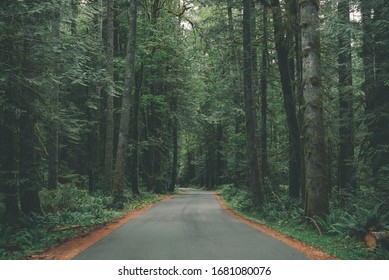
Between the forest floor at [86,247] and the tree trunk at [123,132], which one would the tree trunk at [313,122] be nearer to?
the forest floor at [86,247]

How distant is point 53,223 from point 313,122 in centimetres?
889

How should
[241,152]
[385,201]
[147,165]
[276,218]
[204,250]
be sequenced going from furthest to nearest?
1. [147,165]
2. [241,152]
3. [276,218]
4. [385,201]
5. [204,250]

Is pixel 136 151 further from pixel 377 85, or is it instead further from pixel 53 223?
pixel 377 85

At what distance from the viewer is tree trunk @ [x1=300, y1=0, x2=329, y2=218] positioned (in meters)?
11.4

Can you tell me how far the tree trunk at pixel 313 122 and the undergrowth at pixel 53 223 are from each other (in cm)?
708

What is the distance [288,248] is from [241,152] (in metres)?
22.7

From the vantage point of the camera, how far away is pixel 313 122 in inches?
460

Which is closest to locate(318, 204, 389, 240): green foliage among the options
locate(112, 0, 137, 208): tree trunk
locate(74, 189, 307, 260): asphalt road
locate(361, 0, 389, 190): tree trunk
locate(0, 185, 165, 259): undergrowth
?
locate(74, 189, 307, 260): asphalt road

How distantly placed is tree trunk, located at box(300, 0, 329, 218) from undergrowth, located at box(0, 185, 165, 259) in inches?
279

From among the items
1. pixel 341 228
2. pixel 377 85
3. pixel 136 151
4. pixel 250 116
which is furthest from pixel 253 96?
pixel 341 228

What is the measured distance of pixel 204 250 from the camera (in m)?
7.95

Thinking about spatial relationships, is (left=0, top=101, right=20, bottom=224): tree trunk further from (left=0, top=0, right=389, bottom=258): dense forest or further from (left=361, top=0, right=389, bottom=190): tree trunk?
(left=361, top=0, right=389, bottom=190): tree trunk

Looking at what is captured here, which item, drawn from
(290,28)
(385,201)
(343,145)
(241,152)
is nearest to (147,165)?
(241,152)

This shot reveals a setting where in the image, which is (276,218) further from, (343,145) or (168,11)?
(168,11)
